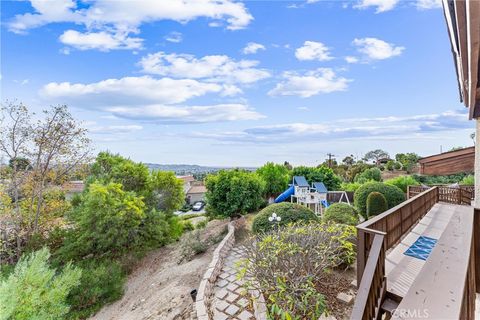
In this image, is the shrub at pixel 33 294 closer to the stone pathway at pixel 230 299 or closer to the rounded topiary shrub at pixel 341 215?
the stone pathway at pixel 230 299

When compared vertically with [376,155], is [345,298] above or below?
below

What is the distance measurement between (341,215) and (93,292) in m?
6.94

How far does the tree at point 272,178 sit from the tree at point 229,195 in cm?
439

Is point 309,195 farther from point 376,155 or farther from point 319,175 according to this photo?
point 376,155

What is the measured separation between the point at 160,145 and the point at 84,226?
686 centimetres

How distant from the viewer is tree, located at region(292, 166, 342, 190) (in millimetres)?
17750

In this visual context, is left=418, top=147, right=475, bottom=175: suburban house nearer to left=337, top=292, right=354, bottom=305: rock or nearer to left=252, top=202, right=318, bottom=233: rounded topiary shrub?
left=252, top=202, right=318, bottom=233: rounded topiary shrub

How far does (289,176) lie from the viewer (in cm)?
1741

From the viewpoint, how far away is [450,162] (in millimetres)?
16531

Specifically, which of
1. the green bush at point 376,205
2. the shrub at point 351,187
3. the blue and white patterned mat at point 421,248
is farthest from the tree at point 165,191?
the shrub at point 351,187

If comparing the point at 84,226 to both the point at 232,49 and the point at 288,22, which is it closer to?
the point at 232,49

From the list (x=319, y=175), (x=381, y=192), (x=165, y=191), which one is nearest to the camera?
(x=165, y=191)

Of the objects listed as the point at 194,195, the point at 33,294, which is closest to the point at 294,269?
the point at 33,294

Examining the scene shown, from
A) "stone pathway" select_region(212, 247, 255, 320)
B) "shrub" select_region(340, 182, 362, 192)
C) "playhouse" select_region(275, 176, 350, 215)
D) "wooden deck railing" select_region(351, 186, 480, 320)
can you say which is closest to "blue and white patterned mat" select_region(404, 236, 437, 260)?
"wooden deck railing" select_region(351, 186, 480, 320)
